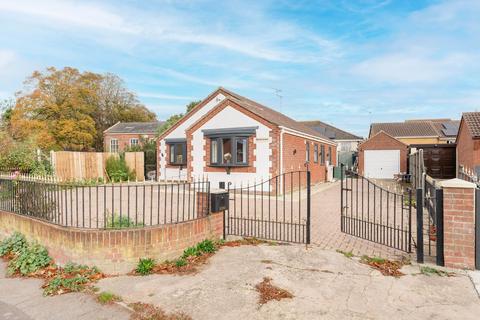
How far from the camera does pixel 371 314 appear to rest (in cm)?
405

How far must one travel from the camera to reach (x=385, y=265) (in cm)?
574

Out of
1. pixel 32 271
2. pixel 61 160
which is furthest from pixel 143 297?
pixel 61 160

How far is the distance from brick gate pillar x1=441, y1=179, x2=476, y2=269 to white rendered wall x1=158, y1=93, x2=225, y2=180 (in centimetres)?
1643

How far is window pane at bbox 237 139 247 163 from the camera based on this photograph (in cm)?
1661

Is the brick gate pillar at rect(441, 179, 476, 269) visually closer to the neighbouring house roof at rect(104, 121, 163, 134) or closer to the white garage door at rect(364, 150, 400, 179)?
the white garage door at rect(364, 150, 400, 179)

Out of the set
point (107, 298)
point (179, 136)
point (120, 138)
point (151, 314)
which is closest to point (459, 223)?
point (151, 314)

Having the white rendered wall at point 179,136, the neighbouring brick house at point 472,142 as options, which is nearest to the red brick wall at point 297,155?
the white rendered wall at point 179,136

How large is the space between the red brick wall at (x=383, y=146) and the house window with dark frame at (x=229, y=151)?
18230 millimetres

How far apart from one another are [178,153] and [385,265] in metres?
18.1

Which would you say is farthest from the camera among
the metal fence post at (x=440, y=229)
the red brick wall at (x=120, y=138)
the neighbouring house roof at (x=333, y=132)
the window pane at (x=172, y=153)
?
the neighbouring house roof at (x=333, y=132)

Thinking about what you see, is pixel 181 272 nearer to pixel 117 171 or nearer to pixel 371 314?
pixel 371 314

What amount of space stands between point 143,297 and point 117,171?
2081 centimetres

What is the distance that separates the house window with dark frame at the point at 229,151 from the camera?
16.6 meters

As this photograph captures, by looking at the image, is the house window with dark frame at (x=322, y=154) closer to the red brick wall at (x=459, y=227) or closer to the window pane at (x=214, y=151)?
the window pane at (x=214, y=151)
